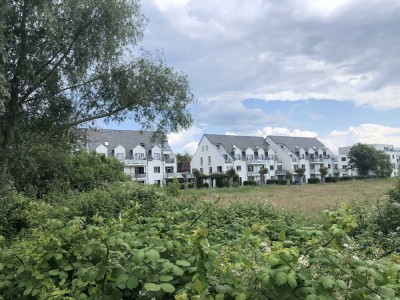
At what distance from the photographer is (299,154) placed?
76.6 metres

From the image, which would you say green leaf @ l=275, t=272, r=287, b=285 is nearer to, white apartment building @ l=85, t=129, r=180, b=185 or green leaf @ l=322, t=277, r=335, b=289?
green leaf @ l=322, t=277, r=335, b=289

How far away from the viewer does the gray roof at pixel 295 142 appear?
76.7 m

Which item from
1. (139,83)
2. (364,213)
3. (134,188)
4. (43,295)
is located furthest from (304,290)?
(134,188)

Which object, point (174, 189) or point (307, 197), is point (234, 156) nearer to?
point (307, 197)

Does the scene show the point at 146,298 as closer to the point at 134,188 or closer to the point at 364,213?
the point at 364,213

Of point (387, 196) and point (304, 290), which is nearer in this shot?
point (304, 290)

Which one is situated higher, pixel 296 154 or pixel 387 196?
pixel 296 154

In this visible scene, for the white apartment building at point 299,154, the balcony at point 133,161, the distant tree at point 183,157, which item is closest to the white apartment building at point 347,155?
the white apartment building at point 299,154

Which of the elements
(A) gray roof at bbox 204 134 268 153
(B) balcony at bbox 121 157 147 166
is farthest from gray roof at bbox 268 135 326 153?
(B) balcony at bbox 121 157 147 166

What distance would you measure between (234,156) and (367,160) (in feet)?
85.3

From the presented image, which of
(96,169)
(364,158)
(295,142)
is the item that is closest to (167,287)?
(96,169)

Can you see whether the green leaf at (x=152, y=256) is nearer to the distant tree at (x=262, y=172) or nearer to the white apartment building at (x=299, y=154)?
the distant tree at (x=262, y=172)

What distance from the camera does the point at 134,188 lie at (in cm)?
1121

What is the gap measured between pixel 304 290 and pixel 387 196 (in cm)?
695
